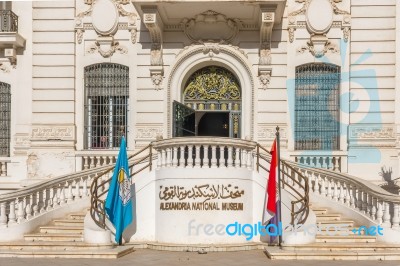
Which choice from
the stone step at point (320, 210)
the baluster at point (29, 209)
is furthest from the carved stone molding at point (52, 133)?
the stone step at point (320, 210)

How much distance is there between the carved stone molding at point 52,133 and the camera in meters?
21.5

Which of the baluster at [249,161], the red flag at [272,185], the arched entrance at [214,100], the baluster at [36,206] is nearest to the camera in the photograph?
the red flag at [272,185]

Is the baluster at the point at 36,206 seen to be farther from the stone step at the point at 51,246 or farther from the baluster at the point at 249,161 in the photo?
the baluster at the point at 249,161

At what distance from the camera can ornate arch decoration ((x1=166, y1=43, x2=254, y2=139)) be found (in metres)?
21.5

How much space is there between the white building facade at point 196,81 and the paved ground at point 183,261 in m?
7.06

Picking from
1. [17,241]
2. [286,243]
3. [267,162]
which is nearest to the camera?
[286,243]

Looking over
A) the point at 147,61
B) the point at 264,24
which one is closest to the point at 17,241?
the point at 147,61

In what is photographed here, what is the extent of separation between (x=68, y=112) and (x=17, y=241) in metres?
6.77

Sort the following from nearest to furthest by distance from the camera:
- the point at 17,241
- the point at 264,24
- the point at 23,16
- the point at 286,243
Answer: the point at 286,243, the point at 17,241, the point at 264,24, the point at 23,16

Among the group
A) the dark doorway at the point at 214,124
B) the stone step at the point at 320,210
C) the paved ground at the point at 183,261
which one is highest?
the dark doorway at the point at 214,124

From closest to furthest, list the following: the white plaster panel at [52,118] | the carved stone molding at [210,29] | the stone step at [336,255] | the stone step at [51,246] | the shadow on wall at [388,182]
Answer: the stone step at [336,255], the stone step at [51,246], the shadow on wall at [388,182], the carved stone molding at [210,29], the white plaster panel at [52,118]

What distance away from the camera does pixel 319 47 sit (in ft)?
70.1

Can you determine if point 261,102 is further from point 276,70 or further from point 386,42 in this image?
point 386,42

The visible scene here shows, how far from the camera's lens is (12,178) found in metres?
21.7
